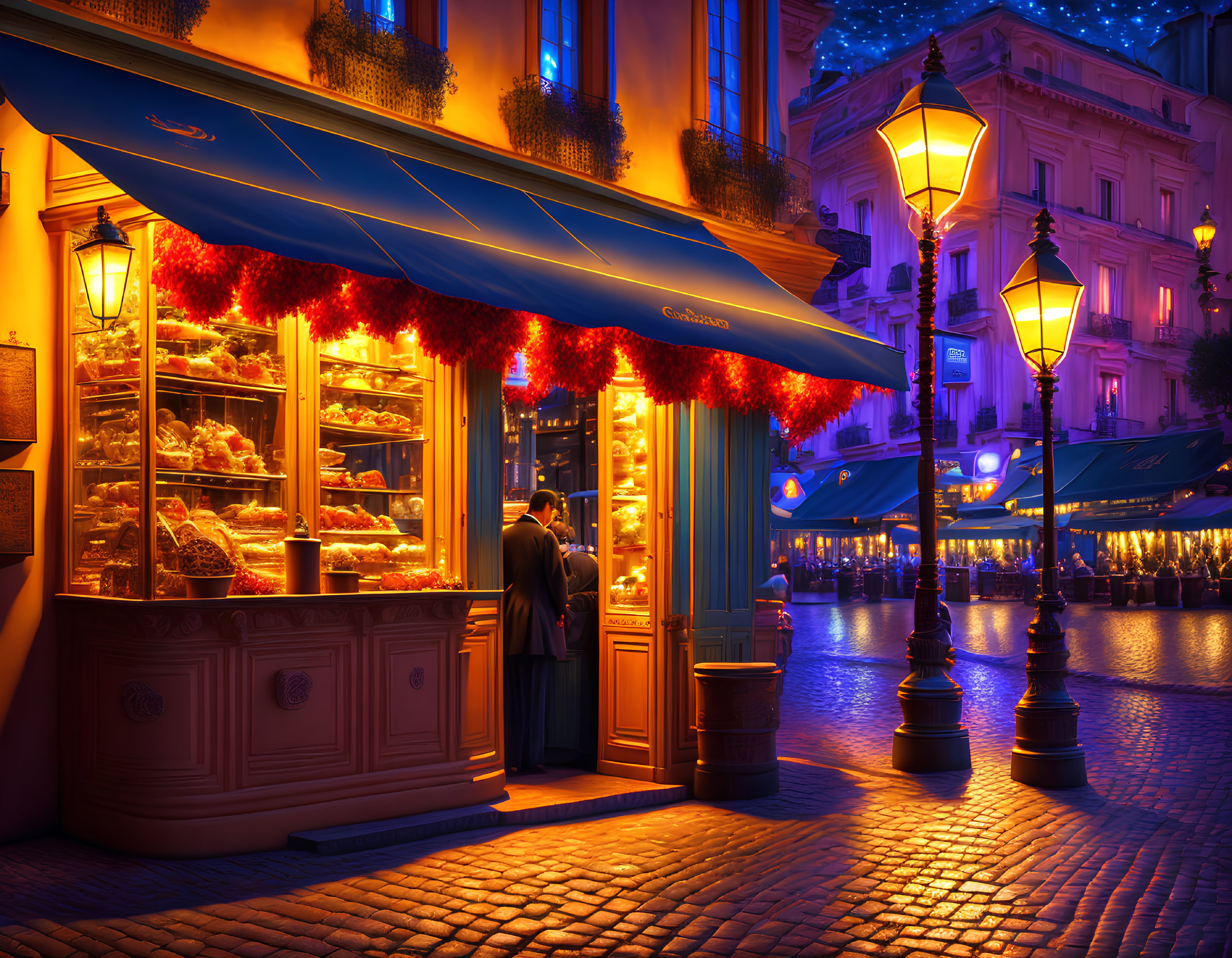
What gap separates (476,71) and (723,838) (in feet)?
18.7

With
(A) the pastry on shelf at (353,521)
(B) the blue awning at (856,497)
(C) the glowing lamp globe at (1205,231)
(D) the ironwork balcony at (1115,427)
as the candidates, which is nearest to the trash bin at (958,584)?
(B) the blue awning at (856,497)

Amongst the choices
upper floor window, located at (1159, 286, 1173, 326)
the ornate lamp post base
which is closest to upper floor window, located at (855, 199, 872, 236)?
upper floor window, located at (1159, 286, 1173, 326)

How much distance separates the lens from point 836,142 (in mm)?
40469

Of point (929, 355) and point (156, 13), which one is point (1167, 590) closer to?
point (929, 355)

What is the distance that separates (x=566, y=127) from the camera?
9.05m

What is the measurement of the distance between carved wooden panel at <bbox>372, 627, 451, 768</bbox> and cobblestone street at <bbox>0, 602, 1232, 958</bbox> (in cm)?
60

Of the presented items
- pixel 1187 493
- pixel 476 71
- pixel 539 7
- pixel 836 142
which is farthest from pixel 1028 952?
pixel 836 142

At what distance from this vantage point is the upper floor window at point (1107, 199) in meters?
39.5

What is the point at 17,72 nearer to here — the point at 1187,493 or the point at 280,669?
the point at 280,669

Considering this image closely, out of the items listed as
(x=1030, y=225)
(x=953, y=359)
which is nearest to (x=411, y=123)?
(x=953, y=359)

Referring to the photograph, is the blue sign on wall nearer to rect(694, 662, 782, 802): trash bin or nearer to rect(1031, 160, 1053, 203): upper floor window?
rect(1031, 160, 1053, 203): upper floor window

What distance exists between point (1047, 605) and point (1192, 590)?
2183 cm

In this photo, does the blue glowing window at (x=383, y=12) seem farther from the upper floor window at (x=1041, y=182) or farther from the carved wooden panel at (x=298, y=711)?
the upper floor window at (x=1041, y=182)

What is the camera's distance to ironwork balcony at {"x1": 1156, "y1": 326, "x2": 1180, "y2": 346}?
40281 millimetres
